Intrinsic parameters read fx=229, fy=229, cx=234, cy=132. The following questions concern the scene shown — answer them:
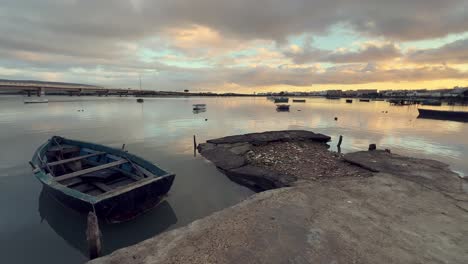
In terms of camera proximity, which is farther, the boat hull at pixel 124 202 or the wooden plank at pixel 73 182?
the wooden plank at pixel 73 182

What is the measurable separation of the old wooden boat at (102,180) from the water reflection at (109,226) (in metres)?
0.44

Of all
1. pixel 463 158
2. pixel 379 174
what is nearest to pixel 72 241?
pixel 379 174

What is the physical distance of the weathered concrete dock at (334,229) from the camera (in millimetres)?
4871

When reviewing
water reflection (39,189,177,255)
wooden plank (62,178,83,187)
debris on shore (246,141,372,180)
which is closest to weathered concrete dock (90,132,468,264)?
debris on shore (246,141,372,180)

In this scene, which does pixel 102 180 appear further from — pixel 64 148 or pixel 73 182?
pixel 64 148

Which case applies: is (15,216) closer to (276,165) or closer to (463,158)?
(276,165)

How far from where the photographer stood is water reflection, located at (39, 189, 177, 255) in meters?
7.63

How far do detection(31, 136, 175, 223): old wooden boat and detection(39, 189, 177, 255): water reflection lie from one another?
0.44 metres

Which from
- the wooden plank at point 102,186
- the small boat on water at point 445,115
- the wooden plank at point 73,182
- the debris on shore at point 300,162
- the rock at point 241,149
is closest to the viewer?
the wooden plank at point 102,186

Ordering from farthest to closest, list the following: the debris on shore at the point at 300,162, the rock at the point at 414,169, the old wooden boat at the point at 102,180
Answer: the debris on shore at the point at 300,162, the rock at the point at 414,169, the old wooden boat at the point at 102,180

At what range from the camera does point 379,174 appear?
1102 cm

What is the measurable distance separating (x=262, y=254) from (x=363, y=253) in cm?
219

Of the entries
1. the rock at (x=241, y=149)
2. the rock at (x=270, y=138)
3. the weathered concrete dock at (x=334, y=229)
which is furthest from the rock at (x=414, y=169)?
the rock at (x=241, y=149)

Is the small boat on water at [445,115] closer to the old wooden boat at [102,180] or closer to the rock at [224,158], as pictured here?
the rock at [224,158]
